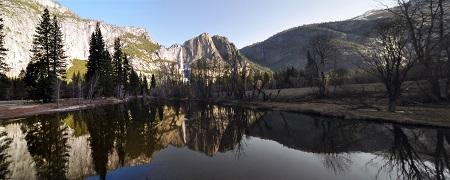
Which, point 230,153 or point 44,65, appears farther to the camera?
point 44,65

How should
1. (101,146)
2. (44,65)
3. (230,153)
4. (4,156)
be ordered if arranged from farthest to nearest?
(44,65)
(101,146)
(230,153)
(4,156)

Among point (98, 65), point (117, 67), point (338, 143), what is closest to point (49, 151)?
point (338, 143)

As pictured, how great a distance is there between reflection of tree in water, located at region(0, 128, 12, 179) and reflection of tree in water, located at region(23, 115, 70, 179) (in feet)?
4.03

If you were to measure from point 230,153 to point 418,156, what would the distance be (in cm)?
1135

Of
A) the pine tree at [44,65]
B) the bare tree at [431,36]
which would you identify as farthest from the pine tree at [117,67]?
the bare tree at [431,36]

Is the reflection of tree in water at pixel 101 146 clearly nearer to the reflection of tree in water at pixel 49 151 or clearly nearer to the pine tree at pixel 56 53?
the reflection of tree in water at pixel 49 151

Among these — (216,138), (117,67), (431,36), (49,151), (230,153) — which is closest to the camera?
(49,151)

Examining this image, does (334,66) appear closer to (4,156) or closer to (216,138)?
(216,138)

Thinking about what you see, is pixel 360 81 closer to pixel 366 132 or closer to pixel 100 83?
pixel 366 132

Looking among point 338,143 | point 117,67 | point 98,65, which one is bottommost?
point 338,143

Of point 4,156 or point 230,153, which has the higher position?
point 4,156

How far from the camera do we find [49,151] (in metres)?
19.1

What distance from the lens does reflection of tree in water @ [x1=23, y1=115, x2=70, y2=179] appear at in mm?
14602

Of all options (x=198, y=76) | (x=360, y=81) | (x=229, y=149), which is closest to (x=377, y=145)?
(x=229, y=149)
